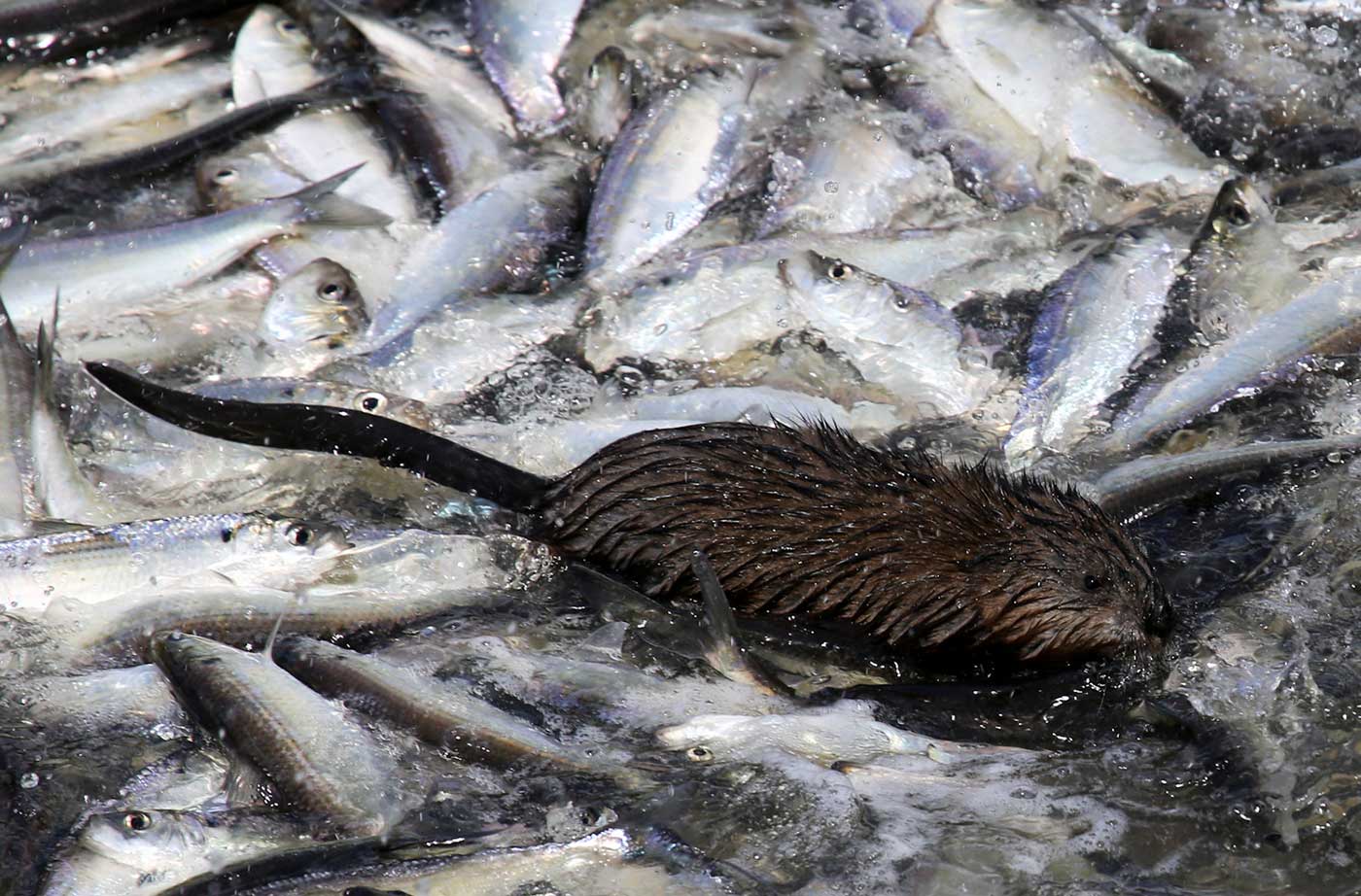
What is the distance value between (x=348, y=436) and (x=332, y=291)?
33.1 inches

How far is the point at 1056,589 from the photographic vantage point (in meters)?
3.56

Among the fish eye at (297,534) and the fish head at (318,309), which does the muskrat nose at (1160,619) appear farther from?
the fish head at (318,309)

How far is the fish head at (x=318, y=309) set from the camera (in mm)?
4746

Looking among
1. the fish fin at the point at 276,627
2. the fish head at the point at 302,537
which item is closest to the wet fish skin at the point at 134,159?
the fish head at the point at 302,537

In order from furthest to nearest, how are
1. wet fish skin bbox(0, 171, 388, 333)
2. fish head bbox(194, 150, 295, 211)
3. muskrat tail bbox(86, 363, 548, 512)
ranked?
fish head bbox(194, 150, 295, 211) → wet fish skin bbox(0, 171, 388, 333) → muskrat tail bbox(86, 363, 548, 512)

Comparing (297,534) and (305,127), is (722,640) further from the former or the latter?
(305,127)

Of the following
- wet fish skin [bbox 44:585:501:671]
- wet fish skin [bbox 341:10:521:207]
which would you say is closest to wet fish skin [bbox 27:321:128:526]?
wet fish skin [bbox 44:585:501:671]

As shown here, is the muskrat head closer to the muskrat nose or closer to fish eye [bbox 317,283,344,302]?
the muskrat nose

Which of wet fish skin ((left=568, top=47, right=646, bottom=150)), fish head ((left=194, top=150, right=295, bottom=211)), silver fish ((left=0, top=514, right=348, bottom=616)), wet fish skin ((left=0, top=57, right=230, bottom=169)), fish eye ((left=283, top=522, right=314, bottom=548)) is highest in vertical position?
wet fish skin ((left=568, top=47, right=646, bottom=150))

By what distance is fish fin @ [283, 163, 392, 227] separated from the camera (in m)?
4.99

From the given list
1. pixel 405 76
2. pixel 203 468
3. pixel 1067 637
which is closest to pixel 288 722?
pixel 203 468

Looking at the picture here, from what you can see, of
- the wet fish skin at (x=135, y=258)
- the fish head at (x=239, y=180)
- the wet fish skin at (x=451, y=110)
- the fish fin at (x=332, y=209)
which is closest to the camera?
the wet fish skin at (x=135, y=258)

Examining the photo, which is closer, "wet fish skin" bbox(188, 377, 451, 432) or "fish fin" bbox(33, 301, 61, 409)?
"fish fin" bbox(33, 301, 61, 409)

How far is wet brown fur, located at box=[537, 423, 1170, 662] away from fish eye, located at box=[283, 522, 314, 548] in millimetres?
724
